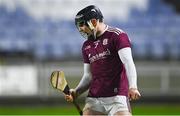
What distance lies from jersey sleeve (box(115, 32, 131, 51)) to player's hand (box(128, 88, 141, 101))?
508 millimetres

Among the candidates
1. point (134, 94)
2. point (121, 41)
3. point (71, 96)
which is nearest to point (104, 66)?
point (121, 41)

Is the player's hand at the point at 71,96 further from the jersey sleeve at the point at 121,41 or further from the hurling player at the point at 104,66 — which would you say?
the jersey sleeve at the point at 121,41

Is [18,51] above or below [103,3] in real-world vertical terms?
below

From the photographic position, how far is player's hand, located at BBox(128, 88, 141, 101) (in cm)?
669

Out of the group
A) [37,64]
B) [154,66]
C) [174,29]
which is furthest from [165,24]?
[37,64]

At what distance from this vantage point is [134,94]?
6.71 m

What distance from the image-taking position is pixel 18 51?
1905 cm

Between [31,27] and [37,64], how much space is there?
300 cm

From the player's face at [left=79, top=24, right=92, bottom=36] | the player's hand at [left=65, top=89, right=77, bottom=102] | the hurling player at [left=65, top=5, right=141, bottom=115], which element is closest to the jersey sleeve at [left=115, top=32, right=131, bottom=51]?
the hurling player at [left=65, top=5, right=141, bottom=115]

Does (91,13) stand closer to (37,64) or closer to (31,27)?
(37,64)

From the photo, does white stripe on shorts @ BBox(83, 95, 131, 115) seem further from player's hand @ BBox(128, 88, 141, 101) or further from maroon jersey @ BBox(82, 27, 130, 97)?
player's hand @ BBox(128, 88, 141, 101)

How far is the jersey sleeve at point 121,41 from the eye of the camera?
7020 mm

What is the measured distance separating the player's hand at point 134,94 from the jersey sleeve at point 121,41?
1.67 feet

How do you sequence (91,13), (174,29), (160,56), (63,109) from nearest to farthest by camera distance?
(91,13) < (63,109) < (160,56) < (174,29)
